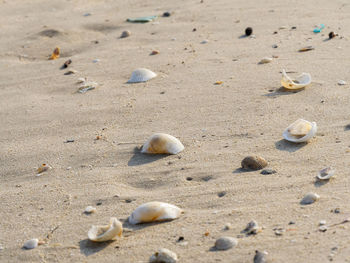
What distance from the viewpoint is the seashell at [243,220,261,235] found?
208 centimetres

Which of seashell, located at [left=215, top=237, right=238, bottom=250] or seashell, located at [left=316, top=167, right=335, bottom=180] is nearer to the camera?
seashell, located at [left=215, top=237, right=238, bottom=250]

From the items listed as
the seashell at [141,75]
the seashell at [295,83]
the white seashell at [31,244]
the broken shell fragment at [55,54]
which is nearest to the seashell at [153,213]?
the white seashell at [31,244]

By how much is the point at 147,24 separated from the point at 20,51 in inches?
48.7

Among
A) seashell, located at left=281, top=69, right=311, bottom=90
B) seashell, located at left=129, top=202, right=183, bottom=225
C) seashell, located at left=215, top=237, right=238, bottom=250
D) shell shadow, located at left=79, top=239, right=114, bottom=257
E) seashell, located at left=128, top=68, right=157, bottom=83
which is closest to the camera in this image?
seashell, located at left=215, top=237, right=238, bottom=250

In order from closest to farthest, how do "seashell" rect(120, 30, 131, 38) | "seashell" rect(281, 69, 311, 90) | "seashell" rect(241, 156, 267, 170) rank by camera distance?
"seashell" rect(241, 156, 267, 170)
"seashell" rect(281, 69, 311, 90)
"seashell" rect(120, 30, 131, 38)

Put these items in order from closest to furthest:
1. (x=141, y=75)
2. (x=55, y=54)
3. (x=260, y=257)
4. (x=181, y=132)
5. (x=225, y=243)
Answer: (x=260, y=257)
(x=225, y=243)
(x=181, y=132)
(x=141, y=75)
(x=55, y=54)

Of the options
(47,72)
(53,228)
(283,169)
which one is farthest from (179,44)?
(53,228)

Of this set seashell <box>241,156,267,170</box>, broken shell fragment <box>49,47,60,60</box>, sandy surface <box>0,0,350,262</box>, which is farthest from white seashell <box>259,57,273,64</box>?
broken shell fragment <box>49,47,60,60</box>

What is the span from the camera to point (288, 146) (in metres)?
2.77

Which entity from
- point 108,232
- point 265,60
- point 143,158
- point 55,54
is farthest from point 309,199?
point 55,54

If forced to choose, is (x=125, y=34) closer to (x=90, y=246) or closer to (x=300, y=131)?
(x=300, y=131)

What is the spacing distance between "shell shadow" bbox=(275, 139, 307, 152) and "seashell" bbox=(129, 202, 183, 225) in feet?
2.53

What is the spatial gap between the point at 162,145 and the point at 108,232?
776 mm

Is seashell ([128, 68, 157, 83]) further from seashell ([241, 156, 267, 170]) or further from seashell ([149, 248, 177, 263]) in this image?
seashell ([149, 248, 177, 263])
